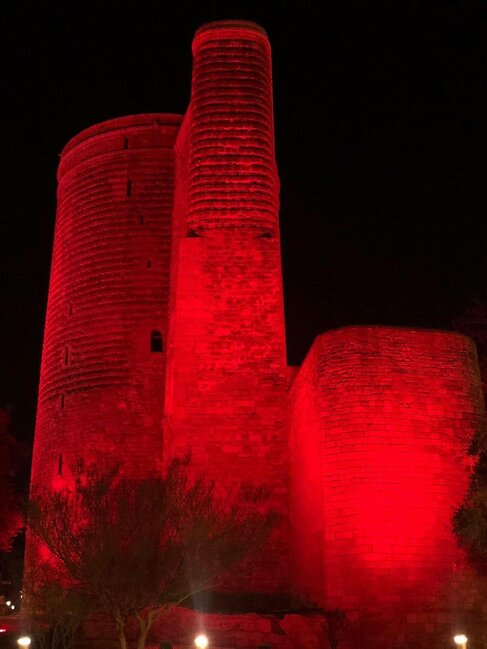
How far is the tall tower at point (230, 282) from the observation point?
14109 mm

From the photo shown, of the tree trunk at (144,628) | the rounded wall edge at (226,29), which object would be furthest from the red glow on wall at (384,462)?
the rounded wall edge at (226,29)

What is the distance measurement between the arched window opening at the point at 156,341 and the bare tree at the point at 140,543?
601 centimetres

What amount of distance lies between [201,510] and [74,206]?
404 inches

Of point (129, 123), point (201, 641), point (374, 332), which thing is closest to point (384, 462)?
point (374, 332)

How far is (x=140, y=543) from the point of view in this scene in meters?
10.3

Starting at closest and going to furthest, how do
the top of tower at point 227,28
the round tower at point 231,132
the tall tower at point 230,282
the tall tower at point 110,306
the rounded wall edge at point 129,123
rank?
the tall tower at point 230,282 < the round tower at point 231,132 < the top of tower at point 227,28 < the tall tower at point 110,306 < the rounded wall edge at point 129,123

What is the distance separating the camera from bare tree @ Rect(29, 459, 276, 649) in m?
10.1

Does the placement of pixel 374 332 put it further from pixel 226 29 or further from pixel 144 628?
pixel 226 29

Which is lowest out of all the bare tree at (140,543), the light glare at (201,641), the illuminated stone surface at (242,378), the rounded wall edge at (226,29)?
the light glare at (201,641)

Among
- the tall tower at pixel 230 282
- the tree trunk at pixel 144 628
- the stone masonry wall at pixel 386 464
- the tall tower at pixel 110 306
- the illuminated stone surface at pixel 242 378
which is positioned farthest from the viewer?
the tall tower at pixel 110 306

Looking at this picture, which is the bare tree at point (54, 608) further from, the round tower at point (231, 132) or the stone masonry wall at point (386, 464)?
the round tower at point (231, 132)

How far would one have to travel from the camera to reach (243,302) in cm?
1486

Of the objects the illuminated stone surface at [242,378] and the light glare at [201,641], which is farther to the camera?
the illuminated stone surface at [242,378]

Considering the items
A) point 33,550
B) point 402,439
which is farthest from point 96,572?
point 33,550
